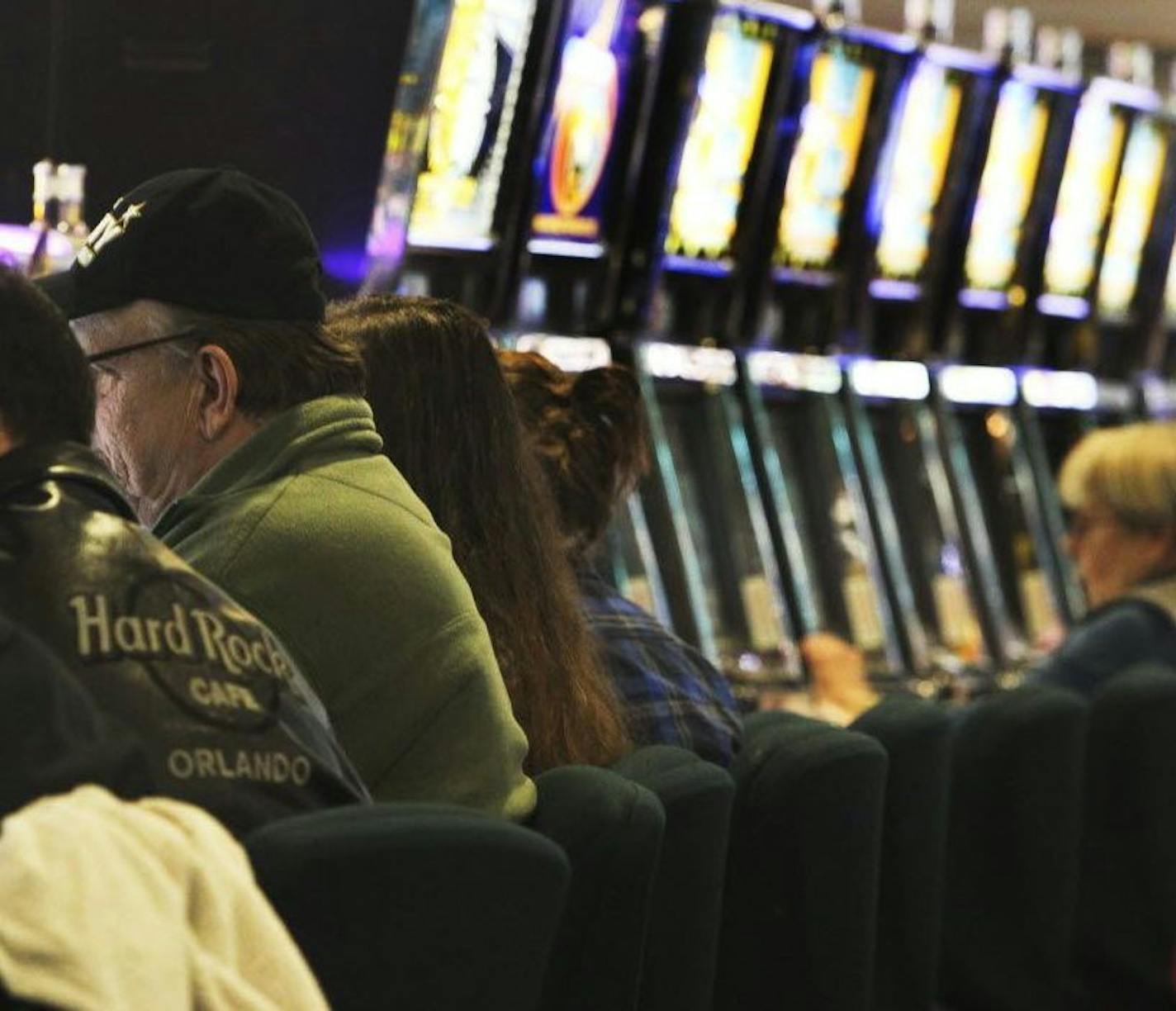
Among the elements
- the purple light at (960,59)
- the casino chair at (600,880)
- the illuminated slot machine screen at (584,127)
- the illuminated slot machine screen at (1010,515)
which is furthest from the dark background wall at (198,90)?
the illuminated slot machine screen at (1010,515)

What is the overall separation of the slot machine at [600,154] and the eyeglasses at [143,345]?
2.70 metres

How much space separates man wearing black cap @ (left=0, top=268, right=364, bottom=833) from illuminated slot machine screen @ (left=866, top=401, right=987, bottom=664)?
4.97 metres

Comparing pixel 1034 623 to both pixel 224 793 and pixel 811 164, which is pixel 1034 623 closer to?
pixel 811 164

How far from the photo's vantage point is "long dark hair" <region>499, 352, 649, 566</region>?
11.6 ft

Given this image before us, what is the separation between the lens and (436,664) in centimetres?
250

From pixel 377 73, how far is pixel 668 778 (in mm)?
1974

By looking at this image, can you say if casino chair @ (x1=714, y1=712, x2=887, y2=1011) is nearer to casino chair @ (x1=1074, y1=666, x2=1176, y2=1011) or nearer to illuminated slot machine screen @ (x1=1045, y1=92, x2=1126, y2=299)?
casino chair @ (x1=1074, y1=666, x2=1176, y2=1011)

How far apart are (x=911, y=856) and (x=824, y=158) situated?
3470 millimetres

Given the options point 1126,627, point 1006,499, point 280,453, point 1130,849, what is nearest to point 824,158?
point 1006,499

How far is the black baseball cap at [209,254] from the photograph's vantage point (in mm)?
2672

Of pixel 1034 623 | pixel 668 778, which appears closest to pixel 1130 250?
pixel 1034 623

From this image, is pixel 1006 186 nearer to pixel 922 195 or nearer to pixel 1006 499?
pixel 922 195

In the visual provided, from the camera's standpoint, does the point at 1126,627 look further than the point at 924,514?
No

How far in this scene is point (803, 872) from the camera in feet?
9.83
